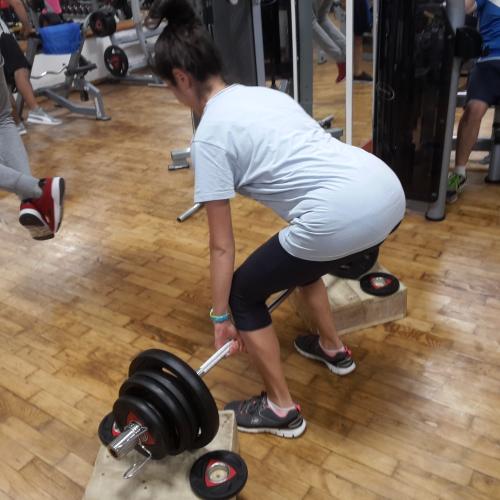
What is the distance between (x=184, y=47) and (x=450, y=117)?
4.58 ft

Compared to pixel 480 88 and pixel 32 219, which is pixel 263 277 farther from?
pixel 480 88

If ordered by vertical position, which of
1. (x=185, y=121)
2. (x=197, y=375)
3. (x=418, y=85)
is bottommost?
(x=185, y=121)

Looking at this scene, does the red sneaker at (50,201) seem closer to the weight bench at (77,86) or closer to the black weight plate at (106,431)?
the black weight plate at (106,431)

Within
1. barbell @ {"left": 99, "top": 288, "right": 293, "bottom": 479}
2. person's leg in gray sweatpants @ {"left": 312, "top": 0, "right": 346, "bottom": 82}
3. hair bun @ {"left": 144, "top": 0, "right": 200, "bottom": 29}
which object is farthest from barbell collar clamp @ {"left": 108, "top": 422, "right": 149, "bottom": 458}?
person's leg in gray sweatpants @ {"left": 312, "top": 0, "right": 346, "bottom": 82}

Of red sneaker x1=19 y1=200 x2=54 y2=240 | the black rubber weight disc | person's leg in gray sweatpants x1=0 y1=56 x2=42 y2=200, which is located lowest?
the black rubber weight disc

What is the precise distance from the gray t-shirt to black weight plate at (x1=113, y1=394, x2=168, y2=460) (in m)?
0.42

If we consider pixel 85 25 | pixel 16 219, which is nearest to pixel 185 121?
pixel 85 25

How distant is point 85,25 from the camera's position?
13.7ft

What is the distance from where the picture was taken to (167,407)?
3.40 feet

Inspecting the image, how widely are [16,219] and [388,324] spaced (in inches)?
76.4

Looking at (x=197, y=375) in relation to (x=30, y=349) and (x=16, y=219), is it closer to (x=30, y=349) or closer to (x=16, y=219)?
(x=30, y=349)

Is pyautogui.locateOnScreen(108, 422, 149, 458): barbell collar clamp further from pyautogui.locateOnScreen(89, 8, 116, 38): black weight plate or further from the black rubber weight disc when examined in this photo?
pyautogui.locateOnScreen(89, 8, 116, 38): black weight plate

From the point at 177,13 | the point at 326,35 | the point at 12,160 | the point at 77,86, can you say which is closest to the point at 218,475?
the point at 177,13

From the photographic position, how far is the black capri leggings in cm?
113
